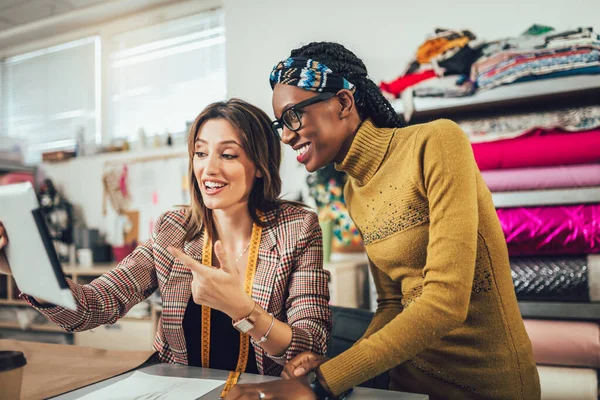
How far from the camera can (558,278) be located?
1567 millimetres

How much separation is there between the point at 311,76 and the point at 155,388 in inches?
26.3

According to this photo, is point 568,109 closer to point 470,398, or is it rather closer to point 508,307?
point 508,307

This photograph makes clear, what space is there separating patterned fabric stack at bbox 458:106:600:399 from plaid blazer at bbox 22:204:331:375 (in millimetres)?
861

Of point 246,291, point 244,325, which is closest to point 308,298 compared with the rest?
point 246,291

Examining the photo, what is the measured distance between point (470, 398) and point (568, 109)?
126 centimetres

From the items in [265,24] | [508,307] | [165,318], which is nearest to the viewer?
[508,307]

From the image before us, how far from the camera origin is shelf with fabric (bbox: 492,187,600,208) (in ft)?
5.13

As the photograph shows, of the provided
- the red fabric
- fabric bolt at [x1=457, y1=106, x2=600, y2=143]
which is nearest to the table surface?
fabric bolt at [x1=457, y1=106, x2=600, y2=143]

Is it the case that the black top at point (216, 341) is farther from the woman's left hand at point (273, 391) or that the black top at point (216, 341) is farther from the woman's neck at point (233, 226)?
the woman's left hand at point (273, 391)

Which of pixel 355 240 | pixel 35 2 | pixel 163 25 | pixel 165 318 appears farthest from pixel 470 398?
pixel 35 2

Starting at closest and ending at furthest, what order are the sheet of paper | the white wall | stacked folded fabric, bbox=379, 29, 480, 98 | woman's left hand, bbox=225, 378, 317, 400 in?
the sheet of paper, woman's left hand, bbox=225, 378, 317, 400, stacked folded fabric, bbox=379, 29, 480, 98, the white wall

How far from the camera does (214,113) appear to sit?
119cm

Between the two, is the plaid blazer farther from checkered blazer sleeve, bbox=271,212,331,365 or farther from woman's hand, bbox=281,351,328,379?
woman's hand, bbox=281,351,328,379

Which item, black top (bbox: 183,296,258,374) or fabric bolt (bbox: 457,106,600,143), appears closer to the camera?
black top (bbox: 183,296,258,374)
